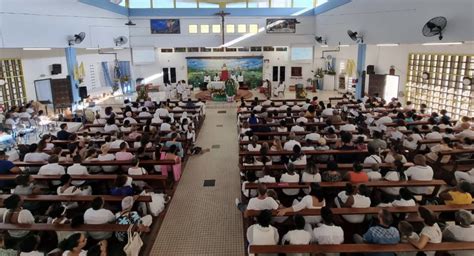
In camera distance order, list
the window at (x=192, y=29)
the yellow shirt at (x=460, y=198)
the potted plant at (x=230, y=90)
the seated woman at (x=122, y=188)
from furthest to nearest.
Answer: the window at (x=192, y=29) → the potted plant at (x=230, y=90) → the seated woman at (x=122, y=188) → the yellow shirt at (x=460, y=198)

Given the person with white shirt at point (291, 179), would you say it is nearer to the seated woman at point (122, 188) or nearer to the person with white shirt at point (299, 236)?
the person with white shirt at point (299, 236)

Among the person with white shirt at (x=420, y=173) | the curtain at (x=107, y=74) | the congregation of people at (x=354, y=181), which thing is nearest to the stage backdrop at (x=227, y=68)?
the curtain at (x=107, y=74)

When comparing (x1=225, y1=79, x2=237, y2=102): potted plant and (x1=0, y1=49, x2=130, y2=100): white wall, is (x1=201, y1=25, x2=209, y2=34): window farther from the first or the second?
(x1=0, y1=49, x2=130, y2=100): white wall

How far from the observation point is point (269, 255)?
4.41 metres

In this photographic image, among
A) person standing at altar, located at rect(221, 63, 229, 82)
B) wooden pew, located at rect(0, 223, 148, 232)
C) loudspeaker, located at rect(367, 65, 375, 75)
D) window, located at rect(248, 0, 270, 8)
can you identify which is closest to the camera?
wooden pew, located at rect(0, 223, 148, 232)

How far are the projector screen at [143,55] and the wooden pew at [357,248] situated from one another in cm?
1958

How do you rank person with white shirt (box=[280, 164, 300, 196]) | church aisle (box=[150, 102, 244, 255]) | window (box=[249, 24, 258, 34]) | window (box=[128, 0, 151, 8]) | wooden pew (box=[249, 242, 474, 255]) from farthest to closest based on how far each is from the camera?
window (box=[249, 24, 258, 34]), window (box=[128, 0, 151, 8]), person with white shirt (box=[280, 164, 300, 196]), church aisle (box=[150, 102, 244, 255]), wooden pew (box=[249, 242, 474, 255])

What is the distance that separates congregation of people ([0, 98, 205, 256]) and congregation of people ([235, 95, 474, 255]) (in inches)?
68.2

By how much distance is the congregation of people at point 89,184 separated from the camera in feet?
15.0

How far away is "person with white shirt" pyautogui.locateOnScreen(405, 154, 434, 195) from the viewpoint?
595 cm

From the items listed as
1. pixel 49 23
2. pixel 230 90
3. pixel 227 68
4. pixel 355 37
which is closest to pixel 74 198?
pixel 49 23

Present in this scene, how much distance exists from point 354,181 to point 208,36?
17.4 metres

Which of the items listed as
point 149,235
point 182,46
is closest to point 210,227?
point 149,235

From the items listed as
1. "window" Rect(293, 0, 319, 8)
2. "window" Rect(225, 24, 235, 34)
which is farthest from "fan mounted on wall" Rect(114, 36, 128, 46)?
"window" Rect(293, 0, 319, 8)
